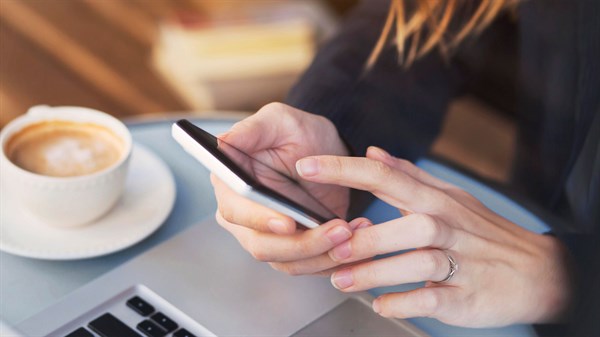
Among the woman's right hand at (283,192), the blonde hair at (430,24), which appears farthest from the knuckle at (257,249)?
the blonde hair at (430,24)

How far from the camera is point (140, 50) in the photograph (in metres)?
1.99

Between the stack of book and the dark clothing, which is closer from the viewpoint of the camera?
the dark clothing

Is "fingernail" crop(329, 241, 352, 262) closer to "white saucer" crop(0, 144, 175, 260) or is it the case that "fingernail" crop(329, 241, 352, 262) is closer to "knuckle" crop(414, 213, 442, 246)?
"knuckle" crop(414, 213, 442, 246)

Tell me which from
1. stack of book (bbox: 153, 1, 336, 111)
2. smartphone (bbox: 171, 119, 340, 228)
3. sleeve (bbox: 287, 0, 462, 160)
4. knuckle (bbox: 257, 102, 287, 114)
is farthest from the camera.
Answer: stack of book (bbox: 153, 1, 336, 111)

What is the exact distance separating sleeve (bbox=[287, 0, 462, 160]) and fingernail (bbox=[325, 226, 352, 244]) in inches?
6.6

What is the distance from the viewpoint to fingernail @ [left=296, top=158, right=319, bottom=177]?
48 centimetres

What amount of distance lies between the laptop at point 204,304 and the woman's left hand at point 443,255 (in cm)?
4

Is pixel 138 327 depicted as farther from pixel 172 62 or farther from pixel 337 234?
pixel 172 62

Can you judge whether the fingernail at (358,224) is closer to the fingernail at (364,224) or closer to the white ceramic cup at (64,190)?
the fingernail at (364,224)

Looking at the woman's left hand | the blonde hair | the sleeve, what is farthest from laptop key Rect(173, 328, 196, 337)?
the blonde hair

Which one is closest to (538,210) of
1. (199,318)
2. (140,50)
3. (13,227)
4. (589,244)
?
(589,244)

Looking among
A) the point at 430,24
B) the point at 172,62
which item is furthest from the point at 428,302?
the point at 172,62

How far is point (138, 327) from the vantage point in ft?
1.64

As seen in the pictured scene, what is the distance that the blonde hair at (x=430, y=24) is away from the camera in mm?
762
